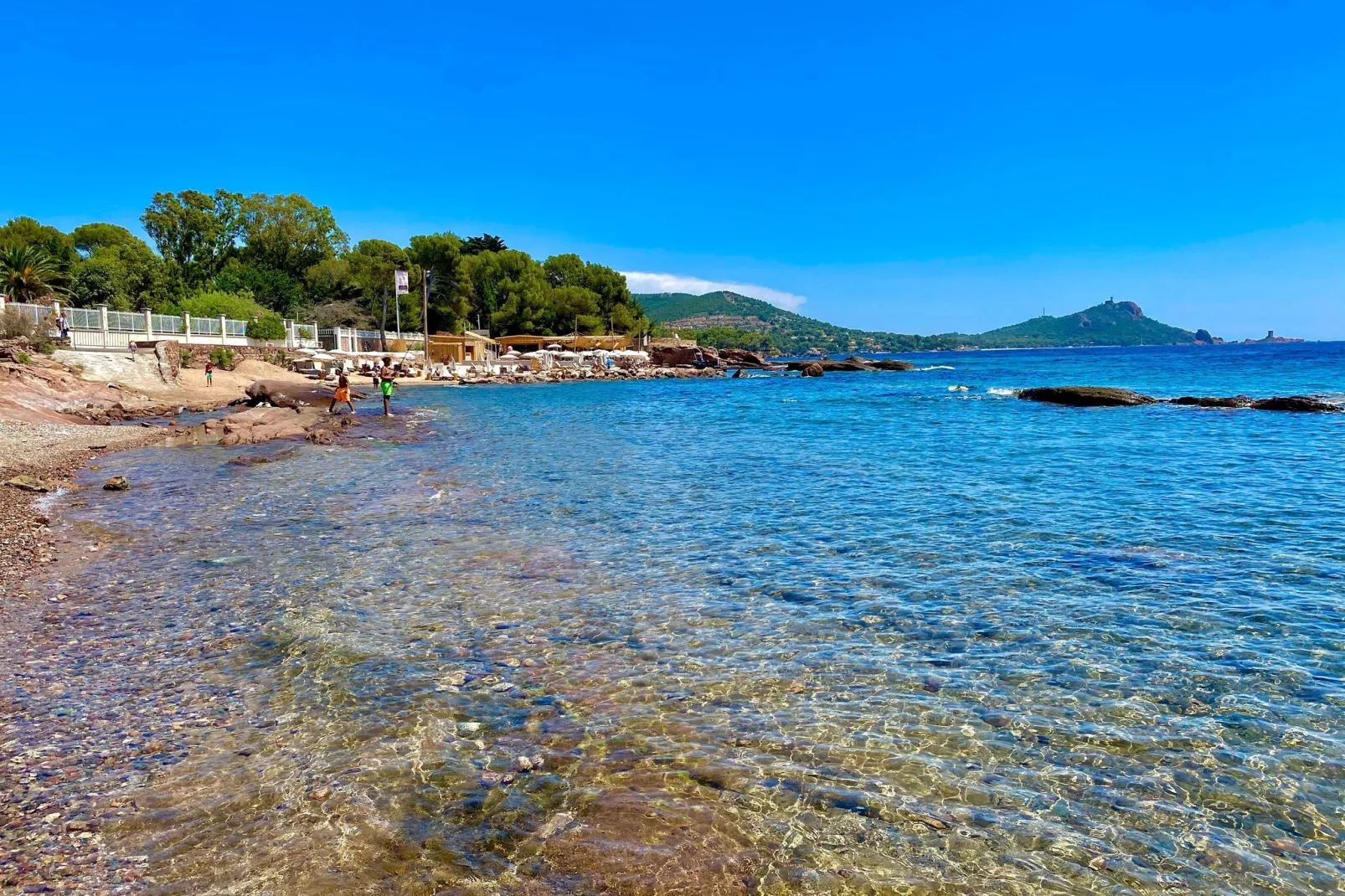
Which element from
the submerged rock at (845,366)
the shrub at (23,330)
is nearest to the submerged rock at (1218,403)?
the shrub at (23,330)

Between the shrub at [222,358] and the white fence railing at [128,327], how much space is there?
49.1 inches

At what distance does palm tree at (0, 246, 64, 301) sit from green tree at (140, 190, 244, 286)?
29.3 metres

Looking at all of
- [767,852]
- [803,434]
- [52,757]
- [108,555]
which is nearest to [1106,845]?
[767,852]

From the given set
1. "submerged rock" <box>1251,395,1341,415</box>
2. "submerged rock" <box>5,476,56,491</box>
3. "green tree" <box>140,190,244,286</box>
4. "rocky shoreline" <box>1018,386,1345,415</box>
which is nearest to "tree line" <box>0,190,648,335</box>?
"green tree" <box>140,190,244,286</box>

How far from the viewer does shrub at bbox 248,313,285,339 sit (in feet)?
166

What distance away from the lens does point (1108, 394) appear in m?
34.9

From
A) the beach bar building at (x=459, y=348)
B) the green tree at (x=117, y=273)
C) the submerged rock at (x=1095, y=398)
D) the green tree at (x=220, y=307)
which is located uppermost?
the green tree at (x=117, y=273)

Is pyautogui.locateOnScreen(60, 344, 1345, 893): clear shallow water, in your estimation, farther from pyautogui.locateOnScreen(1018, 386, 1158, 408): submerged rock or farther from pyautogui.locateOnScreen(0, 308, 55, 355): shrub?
pyautogui.locateOnScreen(0, 308, 55, 355): shrub

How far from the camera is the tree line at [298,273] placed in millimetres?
61906

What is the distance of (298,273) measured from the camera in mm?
81938

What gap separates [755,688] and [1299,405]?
34.5 m

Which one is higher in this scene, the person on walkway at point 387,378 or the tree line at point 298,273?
the tree line at point 298,273

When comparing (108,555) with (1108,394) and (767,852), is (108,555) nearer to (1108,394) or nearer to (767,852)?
(767,852)

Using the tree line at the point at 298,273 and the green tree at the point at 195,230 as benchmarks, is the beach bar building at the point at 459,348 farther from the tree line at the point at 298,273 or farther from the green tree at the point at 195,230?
the green tree at the point at 195,230
